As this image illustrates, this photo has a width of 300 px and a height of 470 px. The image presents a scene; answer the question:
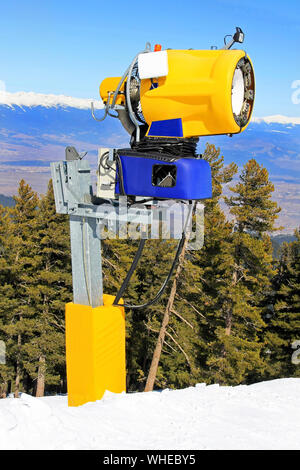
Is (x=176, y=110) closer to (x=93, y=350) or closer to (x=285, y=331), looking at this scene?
(x=93, y=350)

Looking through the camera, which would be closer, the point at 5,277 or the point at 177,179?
the point at 177,179

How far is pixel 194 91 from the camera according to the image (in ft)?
15.0

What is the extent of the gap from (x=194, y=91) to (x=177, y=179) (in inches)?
35.7

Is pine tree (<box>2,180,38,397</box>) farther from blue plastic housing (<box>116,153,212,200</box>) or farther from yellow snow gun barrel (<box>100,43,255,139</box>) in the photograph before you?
yellow snow gun barrel (<box>100,43,255,139</box>)

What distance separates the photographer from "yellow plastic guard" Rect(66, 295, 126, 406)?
6434 millimetres

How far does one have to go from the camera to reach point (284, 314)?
22.0m

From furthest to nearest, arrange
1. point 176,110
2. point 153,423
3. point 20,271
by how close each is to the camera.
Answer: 1. point 20,271
2. point 153,423
3. point 176,110

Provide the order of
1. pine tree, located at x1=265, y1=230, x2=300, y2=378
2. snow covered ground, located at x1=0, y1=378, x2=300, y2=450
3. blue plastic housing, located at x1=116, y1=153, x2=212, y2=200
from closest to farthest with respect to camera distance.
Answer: blue plastic housing, located at x1=116, y1=153, x2=212, y2=200 < snow covered ground, located at x1=0, y1=378, x2=300, y2=450 < pine tree, located at x1=265, y1=230, x2=300, y2=378

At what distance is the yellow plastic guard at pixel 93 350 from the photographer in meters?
6.43

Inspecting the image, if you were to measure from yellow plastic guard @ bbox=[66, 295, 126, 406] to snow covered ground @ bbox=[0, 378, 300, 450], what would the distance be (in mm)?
257

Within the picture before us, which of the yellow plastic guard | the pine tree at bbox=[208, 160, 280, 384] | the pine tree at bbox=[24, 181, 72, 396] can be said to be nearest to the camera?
the yellow plastic guard

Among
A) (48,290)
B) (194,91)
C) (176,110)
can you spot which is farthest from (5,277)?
(194,91)

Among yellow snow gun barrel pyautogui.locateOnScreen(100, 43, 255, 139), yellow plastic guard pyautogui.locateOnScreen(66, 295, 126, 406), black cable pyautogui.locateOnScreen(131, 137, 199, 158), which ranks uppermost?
yellow snow gun barrel pyautogui.locateOnScreen(100, 43, 255, 139)

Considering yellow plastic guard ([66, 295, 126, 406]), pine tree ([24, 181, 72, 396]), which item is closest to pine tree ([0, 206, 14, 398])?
pine tree ([24, 181, 72, 396])
